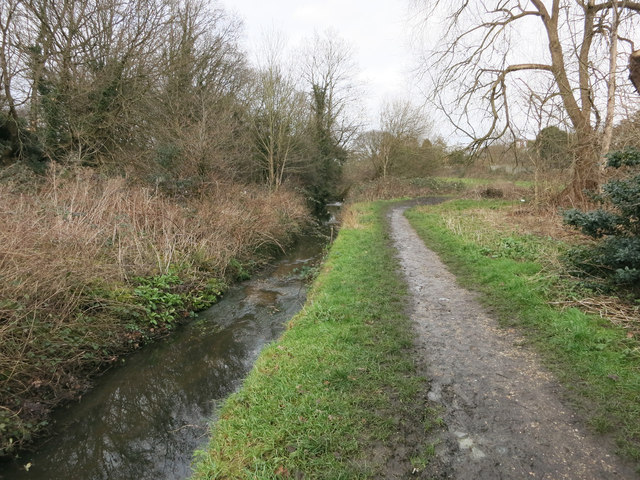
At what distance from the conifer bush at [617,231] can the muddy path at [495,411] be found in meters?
1.85

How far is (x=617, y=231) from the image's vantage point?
5164 millimetres

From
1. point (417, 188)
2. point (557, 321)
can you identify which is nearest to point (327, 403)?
point (557, 321)

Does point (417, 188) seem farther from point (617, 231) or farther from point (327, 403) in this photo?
point (327, 403)

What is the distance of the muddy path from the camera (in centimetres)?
258

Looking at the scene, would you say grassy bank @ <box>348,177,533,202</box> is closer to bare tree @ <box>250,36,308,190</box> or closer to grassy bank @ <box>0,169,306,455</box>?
bare tree @ <box>250,36,308,190</box>

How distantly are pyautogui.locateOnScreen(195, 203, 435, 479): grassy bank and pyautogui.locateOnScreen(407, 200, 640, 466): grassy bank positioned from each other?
4.80ft

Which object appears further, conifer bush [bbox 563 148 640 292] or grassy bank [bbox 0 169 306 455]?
conifer bush [bbox 563 148 640 292]

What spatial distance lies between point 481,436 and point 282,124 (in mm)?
20476

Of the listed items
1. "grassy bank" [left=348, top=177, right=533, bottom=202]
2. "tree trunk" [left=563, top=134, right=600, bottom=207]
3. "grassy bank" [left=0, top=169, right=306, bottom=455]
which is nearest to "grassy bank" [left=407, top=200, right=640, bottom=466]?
"tree trunk" [left=563, top=134, right=600, bottom=207]

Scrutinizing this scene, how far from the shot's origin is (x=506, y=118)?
481 inches

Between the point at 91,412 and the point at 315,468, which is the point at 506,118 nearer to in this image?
the point at 315,468

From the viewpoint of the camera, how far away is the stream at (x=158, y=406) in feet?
11.7

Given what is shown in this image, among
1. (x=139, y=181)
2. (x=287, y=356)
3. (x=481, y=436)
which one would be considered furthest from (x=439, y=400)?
(x=139, y=181)

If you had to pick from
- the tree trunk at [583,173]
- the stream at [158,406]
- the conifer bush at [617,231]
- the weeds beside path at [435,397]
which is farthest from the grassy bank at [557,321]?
the stream at [158,406]
